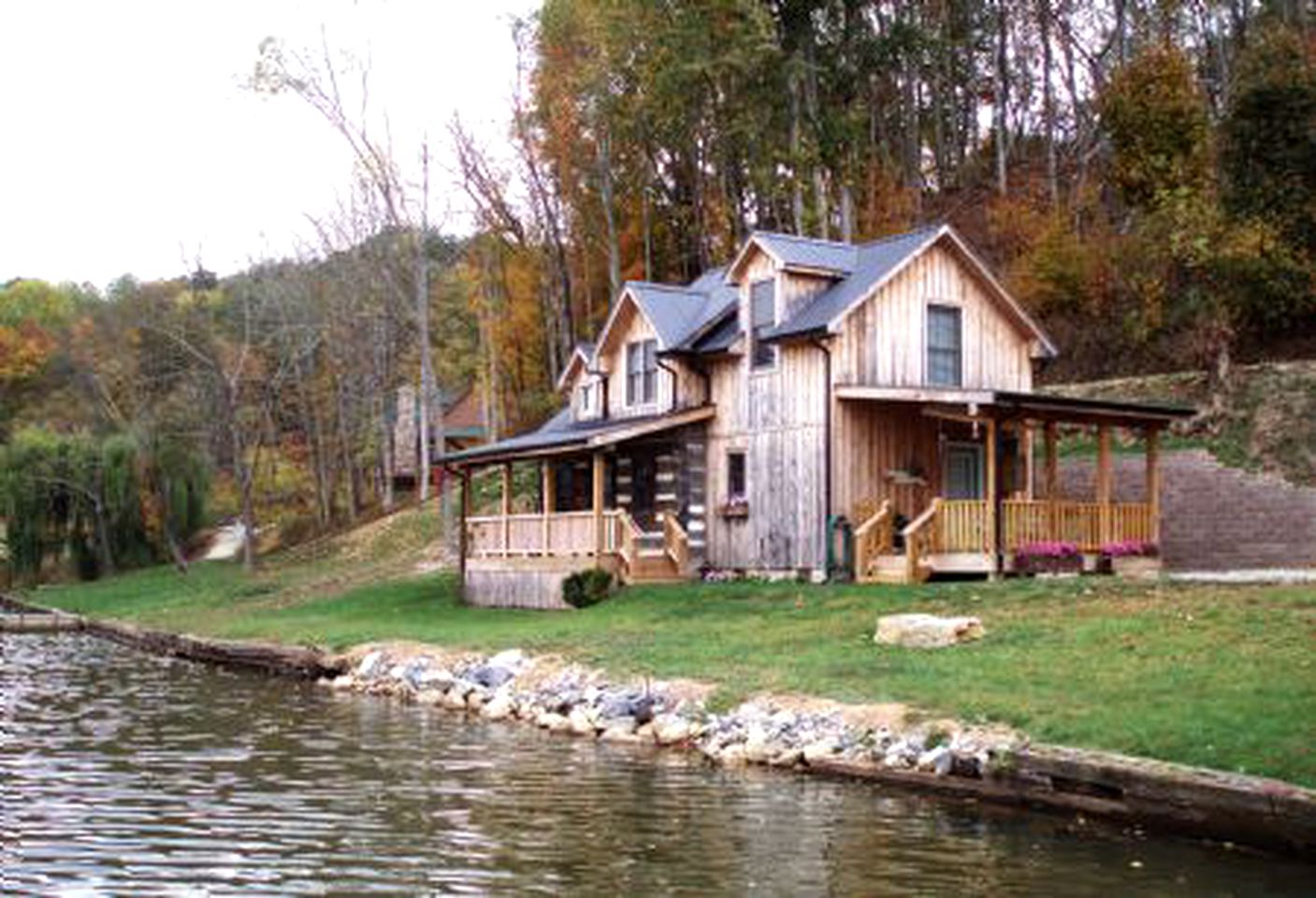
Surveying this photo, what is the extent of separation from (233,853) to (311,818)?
1433 millimetres

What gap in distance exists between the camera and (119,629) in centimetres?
3684

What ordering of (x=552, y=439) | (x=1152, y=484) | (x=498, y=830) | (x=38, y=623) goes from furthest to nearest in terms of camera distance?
(x=38, y=623) → (x=552, y=439) → (x=1152, y=484) → (x=498, y=830)

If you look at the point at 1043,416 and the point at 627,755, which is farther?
the point at 1043,416

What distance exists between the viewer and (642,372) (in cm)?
3275

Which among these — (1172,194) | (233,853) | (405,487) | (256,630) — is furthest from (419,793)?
(405,487)

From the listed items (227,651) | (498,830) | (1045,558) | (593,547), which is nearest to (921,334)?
(1045,558)

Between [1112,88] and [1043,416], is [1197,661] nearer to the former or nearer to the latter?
[1043,416]

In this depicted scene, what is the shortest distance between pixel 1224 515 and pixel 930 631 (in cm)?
1574

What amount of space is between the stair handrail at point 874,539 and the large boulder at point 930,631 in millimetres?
6785

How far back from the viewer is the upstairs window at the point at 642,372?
32219 millimetres

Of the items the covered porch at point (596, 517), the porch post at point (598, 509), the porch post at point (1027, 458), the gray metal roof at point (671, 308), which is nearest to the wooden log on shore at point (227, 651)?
the covered porch at point (596, 517)

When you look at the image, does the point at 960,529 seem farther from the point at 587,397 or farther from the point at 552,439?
the point at 587,397

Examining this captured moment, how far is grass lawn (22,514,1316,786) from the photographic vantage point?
12883 mm

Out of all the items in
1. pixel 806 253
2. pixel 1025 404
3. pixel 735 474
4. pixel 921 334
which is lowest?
pixel 735 474
